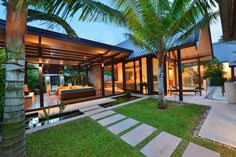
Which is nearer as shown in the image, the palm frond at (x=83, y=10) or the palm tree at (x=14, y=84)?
the palm tree at (x=14, y=84)

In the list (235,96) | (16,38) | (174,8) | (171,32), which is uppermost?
(174,8)

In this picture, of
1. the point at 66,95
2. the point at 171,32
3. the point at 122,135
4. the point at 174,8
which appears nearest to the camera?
the point at 122,135

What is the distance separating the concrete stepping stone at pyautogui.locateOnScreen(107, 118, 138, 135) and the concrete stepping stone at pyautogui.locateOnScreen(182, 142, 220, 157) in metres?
2.16

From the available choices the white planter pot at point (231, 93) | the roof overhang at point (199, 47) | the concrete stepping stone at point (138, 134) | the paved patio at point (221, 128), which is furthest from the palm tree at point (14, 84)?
the white planter pot at point (231, 93)

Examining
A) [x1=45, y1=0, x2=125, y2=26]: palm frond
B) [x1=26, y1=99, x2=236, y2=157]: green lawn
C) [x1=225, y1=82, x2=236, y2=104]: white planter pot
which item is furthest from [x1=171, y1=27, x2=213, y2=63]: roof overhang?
[x1=45, y1=0, x2=125, y2=26]: palm frond

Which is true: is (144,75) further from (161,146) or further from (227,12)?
(161,146)

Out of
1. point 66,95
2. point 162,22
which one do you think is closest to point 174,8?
point 162,22

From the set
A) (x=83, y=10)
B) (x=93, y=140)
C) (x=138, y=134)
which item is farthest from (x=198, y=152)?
(x=83, y=10)

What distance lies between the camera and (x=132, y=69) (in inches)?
580

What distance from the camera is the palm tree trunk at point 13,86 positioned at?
2318 millimetres

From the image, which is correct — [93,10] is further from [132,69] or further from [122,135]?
[132,69]

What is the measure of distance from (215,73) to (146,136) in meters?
19.4

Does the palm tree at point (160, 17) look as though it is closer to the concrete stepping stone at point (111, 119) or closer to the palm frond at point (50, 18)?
the palm frond at point (50, 18)

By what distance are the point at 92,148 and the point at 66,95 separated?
28.0 feet
